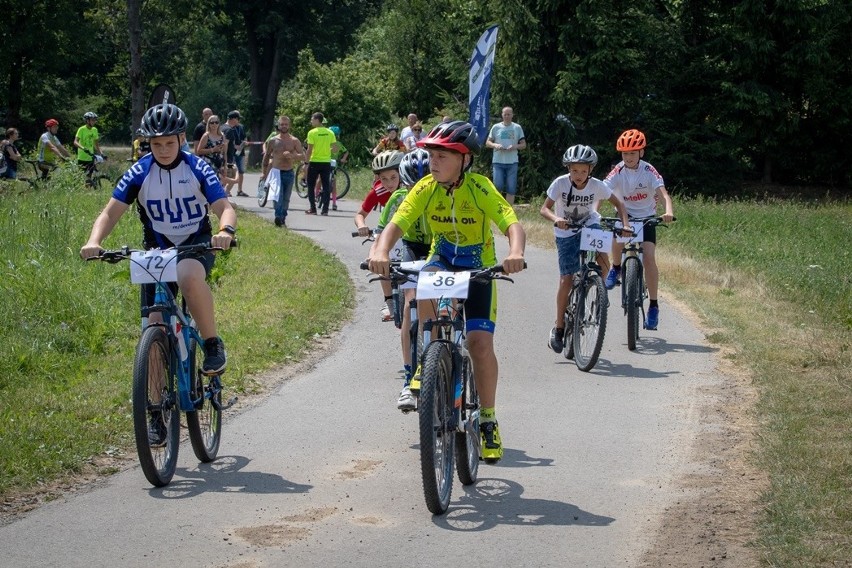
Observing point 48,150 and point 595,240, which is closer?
point 595,240

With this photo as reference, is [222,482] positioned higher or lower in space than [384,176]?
lower

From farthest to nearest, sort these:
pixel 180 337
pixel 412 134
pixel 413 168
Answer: pixel 412 134 → pixel 413 168 → pixel 180 337

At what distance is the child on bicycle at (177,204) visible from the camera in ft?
23.9

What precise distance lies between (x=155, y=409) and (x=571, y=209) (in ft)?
17.7

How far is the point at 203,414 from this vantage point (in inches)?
301

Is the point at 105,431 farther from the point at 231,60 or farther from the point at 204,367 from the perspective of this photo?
the point at 231,60

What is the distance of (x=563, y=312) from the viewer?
11.4 meters

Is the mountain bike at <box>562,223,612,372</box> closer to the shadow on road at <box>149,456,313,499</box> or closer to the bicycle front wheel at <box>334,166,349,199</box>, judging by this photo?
the shadow on road at <box>149,456,313,499</box>

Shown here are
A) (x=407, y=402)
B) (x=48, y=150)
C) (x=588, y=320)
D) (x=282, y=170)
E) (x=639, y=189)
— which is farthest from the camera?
(x=48, y=150)

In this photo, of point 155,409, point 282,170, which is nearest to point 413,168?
point 155,409

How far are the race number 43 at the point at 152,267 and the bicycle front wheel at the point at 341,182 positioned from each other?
22348mm

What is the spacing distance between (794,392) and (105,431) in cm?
511

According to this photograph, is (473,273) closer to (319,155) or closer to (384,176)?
(384,176)

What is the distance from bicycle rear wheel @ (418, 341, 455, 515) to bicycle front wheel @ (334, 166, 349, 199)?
75.5 feet
